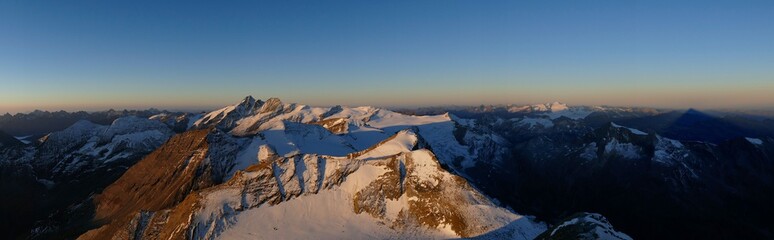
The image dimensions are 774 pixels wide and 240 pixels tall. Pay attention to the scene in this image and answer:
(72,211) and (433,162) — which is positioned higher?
(433,162)

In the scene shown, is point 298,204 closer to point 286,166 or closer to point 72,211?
point 286,166

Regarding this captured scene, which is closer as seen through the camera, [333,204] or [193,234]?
[193,234]

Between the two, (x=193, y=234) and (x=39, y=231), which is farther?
(x=39, y=231)

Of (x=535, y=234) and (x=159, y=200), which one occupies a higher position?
(x=535, y=234)

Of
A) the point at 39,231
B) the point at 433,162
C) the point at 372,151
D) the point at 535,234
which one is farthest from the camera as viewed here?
the point at 39,231

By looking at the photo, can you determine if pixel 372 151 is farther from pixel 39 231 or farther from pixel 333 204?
pixel 39 231

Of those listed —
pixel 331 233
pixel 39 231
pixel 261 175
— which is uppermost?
pixel 261 175

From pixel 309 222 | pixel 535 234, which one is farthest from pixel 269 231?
pixel 535 234

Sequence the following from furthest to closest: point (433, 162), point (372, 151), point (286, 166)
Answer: point (372, 151)
point (286, 166)
point (433, 162)

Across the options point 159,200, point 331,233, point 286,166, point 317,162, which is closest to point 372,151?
point 317,162
